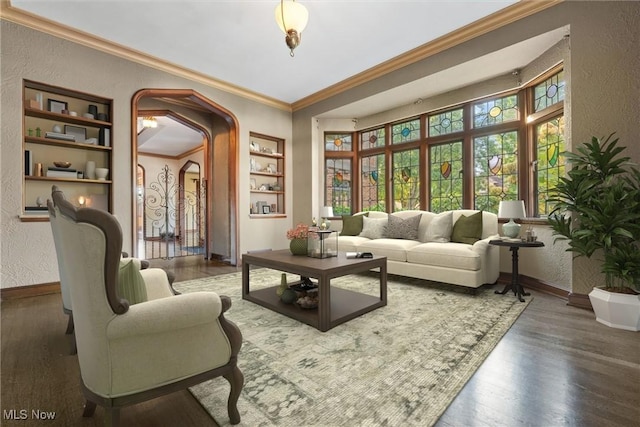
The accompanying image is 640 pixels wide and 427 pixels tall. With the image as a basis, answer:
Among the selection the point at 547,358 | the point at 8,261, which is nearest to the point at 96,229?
the point at 547,358

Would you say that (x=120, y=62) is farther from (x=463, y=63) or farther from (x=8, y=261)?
(x=463, y=63)

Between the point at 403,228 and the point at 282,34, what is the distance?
3.17m

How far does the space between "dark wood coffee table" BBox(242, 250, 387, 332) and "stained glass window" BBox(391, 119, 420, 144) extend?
3.24 metres

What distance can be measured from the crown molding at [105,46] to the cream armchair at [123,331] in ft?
12.1

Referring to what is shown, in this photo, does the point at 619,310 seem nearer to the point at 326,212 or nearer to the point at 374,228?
the point at 374,228

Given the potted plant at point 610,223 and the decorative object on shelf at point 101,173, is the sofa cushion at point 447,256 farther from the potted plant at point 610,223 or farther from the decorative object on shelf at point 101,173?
the decorative object on shelf at point 101,173

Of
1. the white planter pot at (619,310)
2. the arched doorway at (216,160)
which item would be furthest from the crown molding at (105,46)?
the white planter pot at (619,310)

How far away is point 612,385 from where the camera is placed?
1606 mm

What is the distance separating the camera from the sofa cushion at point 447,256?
3283 mm

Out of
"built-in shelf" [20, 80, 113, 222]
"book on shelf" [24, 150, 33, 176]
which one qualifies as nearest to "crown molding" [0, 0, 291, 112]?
"built-in shelf" [20, 80, 113, 222]

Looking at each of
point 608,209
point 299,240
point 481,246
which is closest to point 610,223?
point 608,209

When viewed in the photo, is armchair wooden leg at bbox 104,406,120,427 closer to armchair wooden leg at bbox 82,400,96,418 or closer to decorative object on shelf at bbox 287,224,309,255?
armchair wooden leg at bbox 82,400,96,418

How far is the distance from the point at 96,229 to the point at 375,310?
237cm

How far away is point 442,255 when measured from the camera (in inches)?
138
